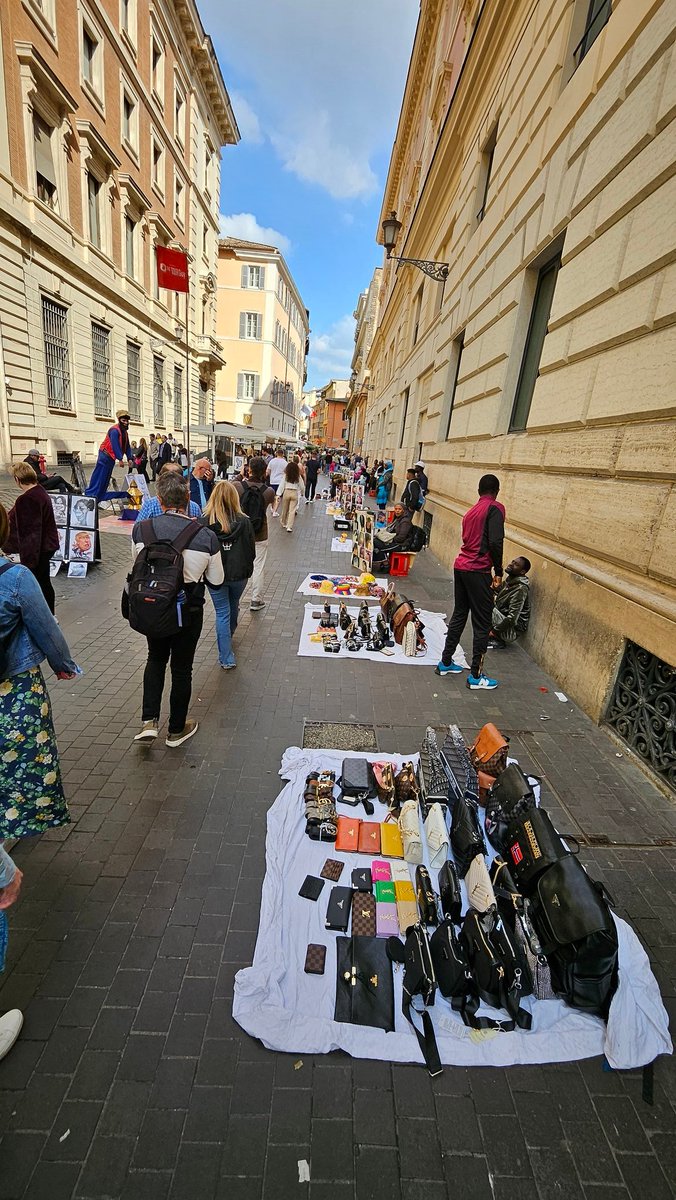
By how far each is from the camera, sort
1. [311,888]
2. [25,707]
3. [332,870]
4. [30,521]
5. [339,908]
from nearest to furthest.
→ [25,707]
[339,908]
[311,888]
[332,870]
[30,521]

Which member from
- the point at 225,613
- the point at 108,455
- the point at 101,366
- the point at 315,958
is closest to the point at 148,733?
the point at 225,613

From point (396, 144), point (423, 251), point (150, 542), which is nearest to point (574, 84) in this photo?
point (150, 542)

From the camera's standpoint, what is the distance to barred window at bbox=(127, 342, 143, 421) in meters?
22.7

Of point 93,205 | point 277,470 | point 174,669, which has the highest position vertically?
point 93,205

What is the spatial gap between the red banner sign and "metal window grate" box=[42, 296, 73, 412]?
400cm

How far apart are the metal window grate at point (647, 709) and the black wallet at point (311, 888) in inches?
111

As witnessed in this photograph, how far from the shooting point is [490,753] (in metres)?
3.54

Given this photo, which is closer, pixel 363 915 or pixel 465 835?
pixel 363 915

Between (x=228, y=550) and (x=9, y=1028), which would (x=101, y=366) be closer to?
(x=228, y=550)

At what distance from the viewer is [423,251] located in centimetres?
1678

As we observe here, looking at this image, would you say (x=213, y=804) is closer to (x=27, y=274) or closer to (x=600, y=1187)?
(x=600, y=1187)

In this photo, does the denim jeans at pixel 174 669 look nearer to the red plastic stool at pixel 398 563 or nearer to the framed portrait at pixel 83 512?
the framed portrait at pixel 83 512

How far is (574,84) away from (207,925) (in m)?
9.33

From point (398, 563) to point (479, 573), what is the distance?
5.00 metres
